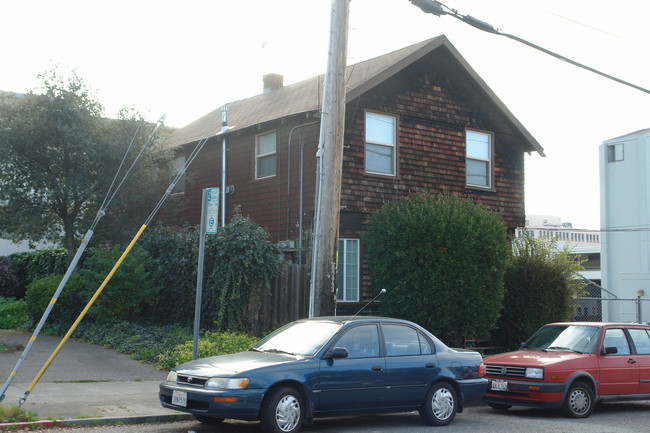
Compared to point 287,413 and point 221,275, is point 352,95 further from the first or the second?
point 287,413

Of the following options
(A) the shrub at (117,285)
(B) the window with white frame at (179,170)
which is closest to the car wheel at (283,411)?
(A) the shrub at (117,285)

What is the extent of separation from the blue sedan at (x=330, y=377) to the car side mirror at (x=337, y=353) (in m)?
0.01

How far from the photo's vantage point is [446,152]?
69.2ft

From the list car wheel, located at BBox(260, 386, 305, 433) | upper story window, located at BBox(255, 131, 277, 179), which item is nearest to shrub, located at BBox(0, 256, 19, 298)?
upper story window, located at BBox(255, 131, 277, 179)

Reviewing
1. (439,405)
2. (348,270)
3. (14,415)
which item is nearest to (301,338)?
(439,405)

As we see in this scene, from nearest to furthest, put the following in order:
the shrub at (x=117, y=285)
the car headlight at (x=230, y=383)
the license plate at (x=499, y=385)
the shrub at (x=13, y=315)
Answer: the car headlight at (x=230, y=383), the license plate at (x=499, y=385), the shrub at (x=117, y=285), the shrub at (x=13, y=315)

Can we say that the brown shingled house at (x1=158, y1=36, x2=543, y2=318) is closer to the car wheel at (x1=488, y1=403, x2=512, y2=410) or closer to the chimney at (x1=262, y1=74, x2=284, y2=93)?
the chimney at (x1=262, y1=74, x2=284, y2=93)

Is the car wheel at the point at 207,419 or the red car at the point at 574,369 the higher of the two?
the red car at the point at 574,369

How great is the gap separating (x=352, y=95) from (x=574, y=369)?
9.41 m

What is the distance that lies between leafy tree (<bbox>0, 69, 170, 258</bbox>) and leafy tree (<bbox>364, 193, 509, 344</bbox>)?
23.1 ft

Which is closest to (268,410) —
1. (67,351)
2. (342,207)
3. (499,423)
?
(499,423)

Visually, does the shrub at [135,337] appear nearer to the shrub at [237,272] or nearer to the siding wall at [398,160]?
the shrub at [237,272]

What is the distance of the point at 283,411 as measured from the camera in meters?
8.76

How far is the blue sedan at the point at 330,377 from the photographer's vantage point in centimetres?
862
